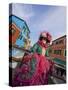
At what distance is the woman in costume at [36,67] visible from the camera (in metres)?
1.77

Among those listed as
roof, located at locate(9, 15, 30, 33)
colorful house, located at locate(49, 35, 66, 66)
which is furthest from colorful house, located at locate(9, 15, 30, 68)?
colorful house, located at locate(49, 35, 66, 66)

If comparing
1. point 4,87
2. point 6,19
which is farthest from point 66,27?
point 4,87

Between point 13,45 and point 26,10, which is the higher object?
point 26,10

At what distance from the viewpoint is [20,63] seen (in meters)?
1.77

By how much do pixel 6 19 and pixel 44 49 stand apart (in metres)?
0.34

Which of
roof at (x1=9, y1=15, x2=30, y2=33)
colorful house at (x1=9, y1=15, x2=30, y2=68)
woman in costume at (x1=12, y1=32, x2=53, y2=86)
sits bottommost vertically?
woman in costume at (x1=12, y1=32, x2=53, y2=86)

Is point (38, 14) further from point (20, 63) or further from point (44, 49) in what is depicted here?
point (20, 63)

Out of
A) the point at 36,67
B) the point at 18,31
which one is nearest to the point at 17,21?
the point at 18,31

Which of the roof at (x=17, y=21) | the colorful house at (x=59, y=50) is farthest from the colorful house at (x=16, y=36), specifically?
the colorful house at (x=59, y=50)

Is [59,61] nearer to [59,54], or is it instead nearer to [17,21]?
[59,54]

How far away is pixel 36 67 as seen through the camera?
1.81 meters

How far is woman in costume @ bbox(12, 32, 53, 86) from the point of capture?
177 cm

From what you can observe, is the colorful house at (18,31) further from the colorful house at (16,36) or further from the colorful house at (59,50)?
the colorful house at (59,50)

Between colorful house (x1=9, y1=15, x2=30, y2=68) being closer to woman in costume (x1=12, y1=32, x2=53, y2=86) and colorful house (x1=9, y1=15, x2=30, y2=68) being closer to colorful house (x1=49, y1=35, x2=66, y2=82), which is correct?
woman in costume (x1=12, y1=32, x2=53, y2=86)
